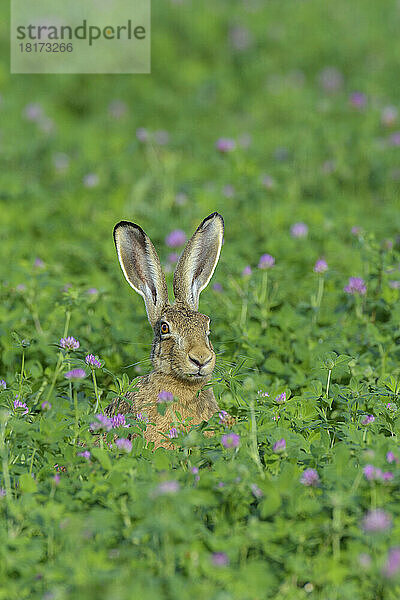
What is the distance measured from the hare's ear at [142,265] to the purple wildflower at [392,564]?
2743mm

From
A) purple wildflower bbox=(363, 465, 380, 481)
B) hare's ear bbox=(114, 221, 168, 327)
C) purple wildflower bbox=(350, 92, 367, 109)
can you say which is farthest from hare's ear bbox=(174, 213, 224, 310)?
purple wildflower bbox=(350, 92, 367, 109)

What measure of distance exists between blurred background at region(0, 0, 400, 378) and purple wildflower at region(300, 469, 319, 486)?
7.10 ft

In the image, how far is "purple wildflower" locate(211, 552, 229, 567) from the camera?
3633mm

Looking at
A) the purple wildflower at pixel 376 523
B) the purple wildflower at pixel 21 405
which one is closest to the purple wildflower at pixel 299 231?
the purple wildflower at pixel 21 405

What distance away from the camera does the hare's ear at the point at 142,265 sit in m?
5.96

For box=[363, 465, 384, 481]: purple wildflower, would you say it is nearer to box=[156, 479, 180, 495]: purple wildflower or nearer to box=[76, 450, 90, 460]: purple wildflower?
box=[156, 479, 180, 495]: purple wildflower

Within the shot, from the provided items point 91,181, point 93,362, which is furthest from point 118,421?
point 91,181

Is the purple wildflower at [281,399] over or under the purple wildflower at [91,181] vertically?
under

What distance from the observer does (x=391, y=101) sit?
12.2m

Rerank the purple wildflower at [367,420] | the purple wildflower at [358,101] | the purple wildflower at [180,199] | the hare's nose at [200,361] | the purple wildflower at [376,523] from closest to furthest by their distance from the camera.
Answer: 1. the purple wildflower at [376,523]
2. the purple wildflower at [367,420]
3. the hare's nose at [200,361]
4. the purple wildflower at [180,199]
5. the purple wildflower at [358,101]

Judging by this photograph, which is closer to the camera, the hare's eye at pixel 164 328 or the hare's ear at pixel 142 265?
the hare's eye at pixel 164 328

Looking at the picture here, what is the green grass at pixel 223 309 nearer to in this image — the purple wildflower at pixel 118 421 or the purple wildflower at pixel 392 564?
the purple wildflower at pixel 392 564

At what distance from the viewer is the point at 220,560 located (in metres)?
3.65

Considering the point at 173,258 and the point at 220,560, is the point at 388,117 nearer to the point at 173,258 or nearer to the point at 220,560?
the point at 173,258
